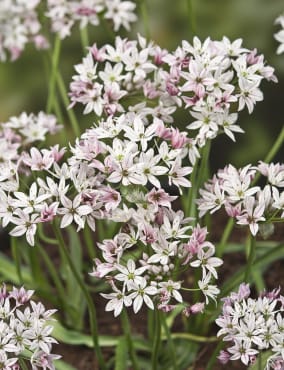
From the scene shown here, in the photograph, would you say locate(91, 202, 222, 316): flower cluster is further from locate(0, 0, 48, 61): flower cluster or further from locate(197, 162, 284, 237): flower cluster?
locate(0, 0, 48, 61): flower cluster

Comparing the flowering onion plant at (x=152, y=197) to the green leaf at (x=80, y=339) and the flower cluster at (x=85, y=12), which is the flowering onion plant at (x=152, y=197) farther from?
the flower cluster at (x=85, y=12)

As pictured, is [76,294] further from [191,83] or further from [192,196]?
[191,83]

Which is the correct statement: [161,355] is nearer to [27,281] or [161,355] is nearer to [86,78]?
[27,281]

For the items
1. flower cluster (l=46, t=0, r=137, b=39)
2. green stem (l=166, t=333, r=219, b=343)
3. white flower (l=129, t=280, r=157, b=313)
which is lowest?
green stem (l=166, t=333, r=219, b=343)

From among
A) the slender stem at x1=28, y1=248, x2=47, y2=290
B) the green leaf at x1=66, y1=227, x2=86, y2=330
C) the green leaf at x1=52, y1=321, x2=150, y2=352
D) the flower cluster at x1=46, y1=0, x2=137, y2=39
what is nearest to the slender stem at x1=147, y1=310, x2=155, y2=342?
the green leaf at x1=52, y1=321, x2=150, y2=352

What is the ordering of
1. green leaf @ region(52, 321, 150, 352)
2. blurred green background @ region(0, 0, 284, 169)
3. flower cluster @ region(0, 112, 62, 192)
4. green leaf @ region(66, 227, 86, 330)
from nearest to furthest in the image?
flower cluster @ region(0, 112, 62, 192)
green leaf @ region(52, 321, 150, 352)
green leaf @ region(66, 227, 86, 330)
blurred green background @ region(0, 0, 284, 169)

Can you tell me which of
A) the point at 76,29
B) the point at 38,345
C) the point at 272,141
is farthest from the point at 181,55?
the point at 76,29

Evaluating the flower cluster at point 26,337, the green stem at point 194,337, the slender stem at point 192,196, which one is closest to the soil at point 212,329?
the green stem at point 194,337
